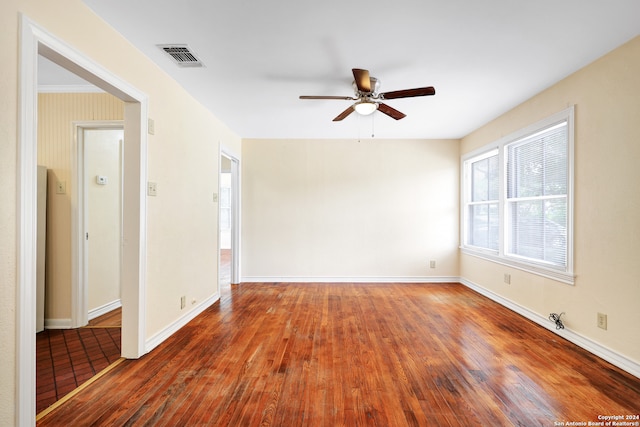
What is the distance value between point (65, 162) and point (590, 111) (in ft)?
16.9

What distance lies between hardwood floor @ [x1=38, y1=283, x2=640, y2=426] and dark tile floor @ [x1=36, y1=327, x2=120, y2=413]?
185mm

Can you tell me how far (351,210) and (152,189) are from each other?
11.3 feet

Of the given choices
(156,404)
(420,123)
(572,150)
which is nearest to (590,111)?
(572,150)

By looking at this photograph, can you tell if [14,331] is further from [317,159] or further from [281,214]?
[317,159]

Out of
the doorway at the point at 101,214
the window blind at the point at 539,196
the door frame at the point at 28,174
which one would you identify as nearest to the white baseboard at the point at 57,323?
the doorway at the point at 101,214

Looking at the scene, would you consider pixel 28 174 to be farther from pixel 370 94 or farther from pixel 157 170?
pixel 370 94

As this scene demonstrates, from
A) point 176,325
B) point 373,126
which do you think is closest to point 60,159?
point 176,325

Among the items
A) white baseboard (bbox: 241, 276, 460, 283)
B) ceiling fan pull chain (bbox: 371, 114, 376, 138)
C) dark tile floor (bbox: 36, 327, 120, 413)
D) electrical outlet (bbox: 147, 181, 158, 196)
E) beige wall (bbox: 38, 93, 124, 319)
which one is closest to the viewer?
dark tile floor (bbox: 36, 327, 120, 413)

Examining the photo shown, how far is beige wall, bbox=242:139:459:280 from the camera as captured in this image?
18.1 feet

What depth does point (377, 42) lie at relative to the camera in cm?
242

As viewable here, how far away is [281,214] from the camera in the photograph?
219 inches

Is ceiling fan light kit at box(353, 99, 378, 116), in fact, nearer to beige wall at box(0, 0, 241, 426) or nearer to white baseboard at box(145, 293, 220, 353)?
beige wall at box(0, 0, 241, 426)

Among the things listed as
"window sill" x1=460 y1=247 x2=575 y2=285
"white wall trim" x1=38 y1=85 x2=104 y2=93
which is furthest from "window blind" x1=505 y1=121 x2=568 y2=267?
"white wall trim" x1=38 y1=85 x2=104 y2=93

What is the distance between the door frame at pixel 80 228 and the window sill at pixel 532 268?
4.77 m
